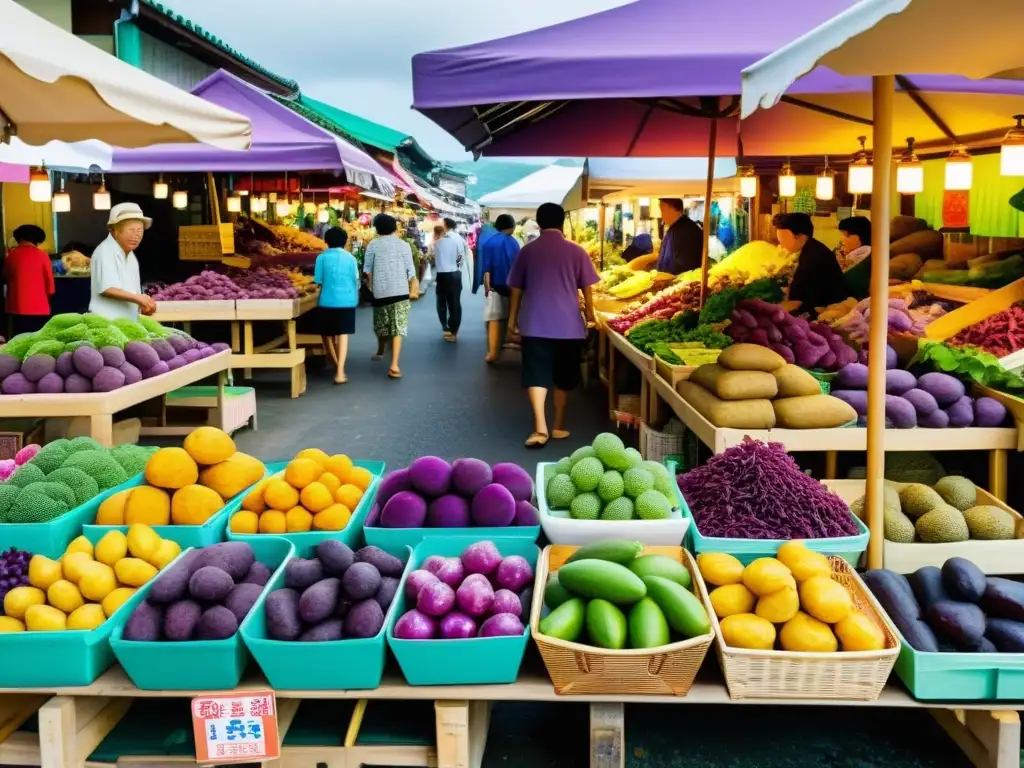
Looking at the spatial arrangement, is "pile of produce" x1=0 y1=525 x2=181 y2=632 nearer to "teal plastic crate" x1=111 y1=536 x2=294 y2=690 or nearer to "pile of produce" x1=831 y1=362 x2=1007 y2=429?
"teal plastic crate" x1=111 y1=536 x2=294 y2=690

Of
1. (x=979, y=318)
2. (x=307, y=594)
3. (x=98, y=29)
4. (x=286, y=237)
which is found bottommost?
(x=307, y=594)

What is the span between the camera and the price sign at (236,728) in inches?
104

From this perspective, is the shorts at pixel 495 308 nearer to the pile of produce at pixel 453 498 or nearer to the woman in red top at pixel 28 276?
the woman in red top at pixel 28 276

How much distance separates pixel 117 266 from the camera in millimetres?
6590

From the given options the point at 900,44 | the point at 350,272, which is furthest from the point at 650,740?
the point at 350,272

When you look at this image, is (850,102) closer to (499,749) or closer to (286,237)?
(499,749)

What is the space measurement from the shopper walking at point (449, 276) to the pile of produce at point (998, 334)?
30.5ft

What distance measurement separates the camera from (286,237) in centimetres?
1664

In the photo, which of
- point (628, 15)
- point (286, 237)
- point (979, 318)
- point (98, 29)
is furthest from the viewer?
point (286, 237)

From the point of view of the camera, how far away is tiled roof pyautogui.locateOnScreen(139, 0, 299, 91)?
1377cm

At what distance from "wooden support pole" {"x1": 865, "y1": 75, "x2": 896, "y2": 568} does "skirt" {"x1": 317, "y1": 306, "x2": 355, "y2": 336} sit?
7870mm

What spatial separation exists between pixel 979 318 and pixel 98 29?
1300 cm

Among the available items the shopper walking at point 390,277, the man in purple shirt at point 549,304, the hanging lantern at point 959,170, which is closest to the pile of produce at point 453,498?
the man in purple shirt at point 549,304

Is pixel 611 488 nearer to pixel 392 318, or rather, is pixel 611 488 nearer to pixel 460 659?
pixel 460 659
